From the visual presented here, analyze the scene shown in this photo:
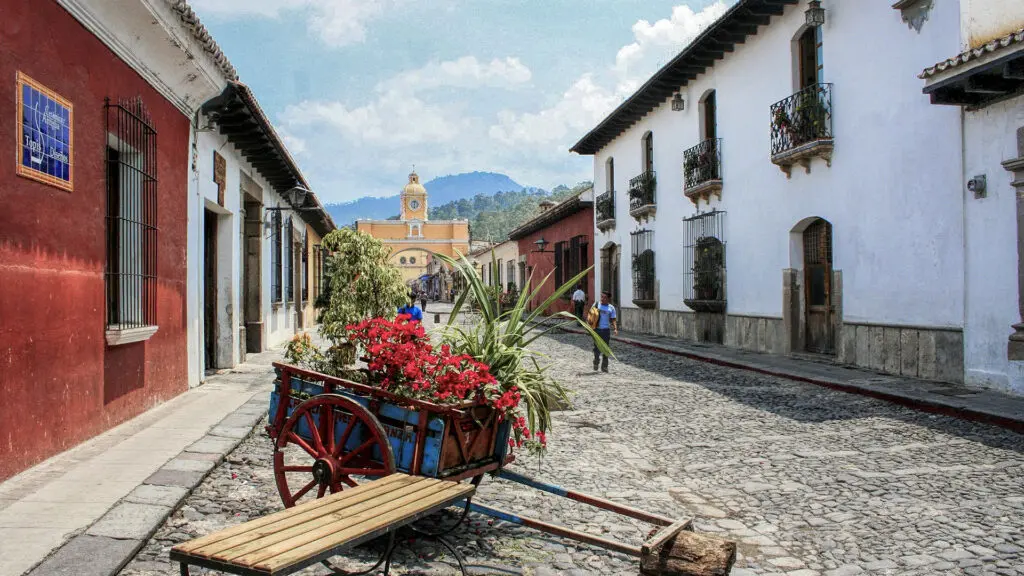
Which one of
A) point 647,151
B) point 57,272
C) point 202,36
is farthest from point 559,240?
point 57,272

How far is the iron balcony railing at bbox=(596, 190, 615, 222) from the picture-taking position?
21625 millimetres

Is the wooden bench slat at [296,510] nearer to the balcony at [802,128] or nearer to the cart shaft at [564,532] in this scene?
the cart shaft at [564,532]

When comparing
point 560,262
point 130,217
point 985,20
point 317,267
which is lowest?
point 130,217

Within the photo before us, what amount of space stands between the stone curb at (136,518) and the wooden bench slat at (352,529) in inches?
47.5

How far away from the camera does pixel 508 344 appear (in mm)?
3957

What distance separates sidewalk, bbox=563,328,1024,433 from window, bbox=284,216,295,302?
8615mm

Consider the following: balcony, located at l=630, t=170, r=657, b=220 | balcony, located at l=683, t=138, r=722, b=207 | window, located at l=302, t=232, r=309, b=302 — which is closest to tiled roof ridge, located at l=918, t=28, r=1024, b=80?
balcony, located at l=683, t=138, r=722, b=207

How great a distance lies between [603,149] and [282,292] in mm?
11613

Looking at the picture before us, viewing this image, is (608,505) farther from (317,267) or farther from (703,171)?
(317,267)

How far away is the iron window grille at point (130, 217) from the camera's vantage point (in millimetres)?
5926

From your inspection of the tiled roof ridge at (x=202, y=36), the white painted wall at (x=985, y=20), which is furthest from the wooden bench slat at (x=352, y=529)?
the white painted wall at (x=985, y=20)

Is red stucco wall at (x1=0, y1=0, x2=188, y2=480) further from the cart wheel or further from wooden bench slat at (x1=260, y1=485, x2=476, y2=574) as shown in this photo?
wooden bench slat at (x1=260, y1=485, x2=476, y2=574)

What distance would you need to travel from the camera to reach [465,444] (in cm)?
343

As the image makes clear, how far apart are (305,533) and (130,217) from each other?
4.86m
